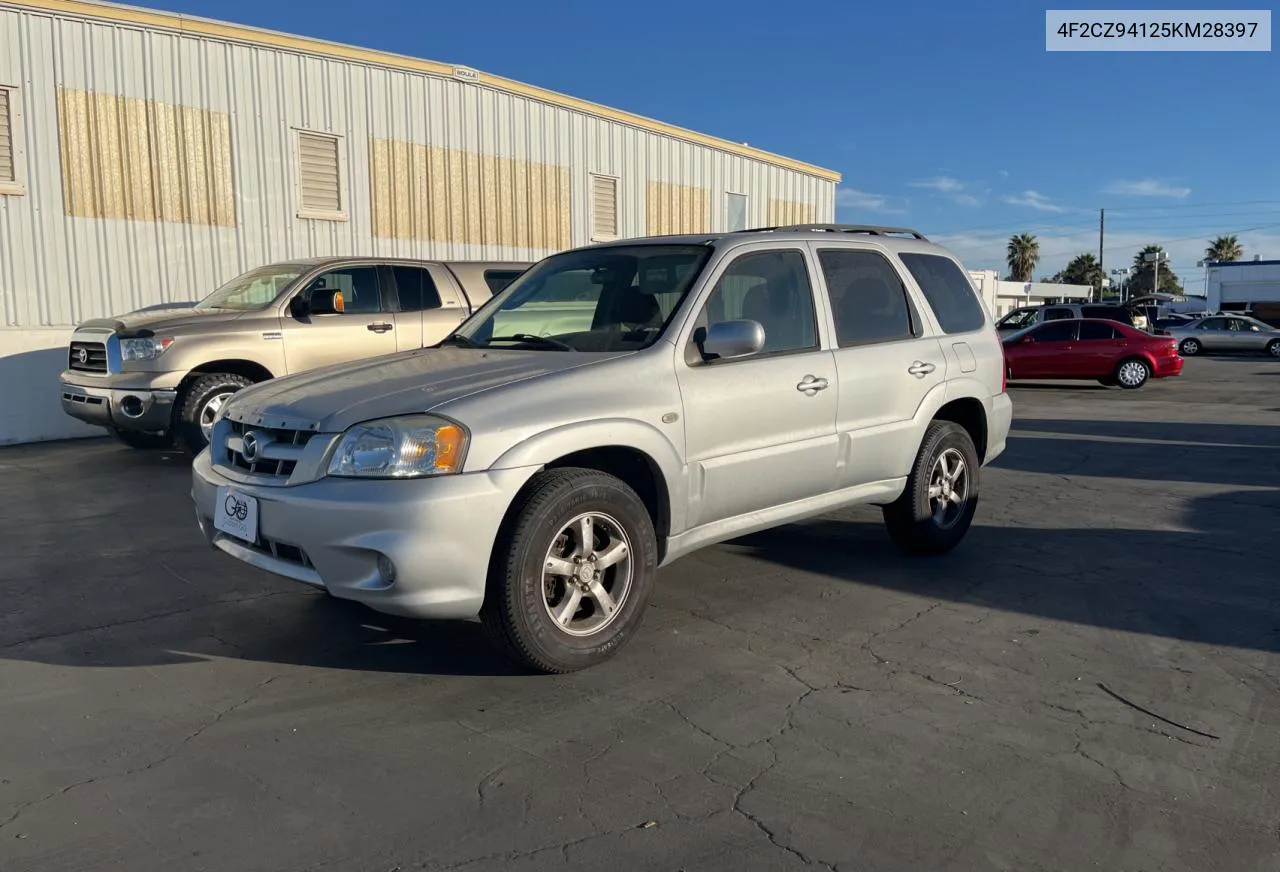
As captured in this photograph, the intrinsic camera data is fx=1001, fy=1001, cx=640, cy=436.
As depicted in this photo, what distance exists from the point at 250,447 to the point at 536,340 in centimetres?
142

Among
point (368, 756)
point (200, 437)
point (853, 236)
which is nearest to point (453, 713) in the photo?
point (368, 756)

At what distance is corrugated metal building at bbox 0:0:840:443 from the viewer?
1170cm

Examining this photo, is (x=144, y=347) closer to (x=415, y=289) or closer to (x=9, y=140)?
(x=415, y=289)

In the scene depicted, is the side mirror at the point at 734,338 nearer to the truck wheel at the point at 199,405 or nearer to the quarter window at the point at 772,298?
the quarter window at the point at 772,298

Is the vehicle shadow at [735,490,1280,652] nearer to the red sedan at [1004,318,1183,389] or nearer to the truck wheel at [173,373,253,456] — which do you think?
the truck wheel at [173,373,253,456]

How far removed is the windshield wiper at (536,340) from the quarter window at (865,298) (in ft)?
4.92

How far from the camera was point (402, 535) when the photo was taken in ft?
11.8

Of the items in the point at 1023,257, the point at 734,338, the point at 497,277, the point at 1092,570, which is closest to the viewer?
the point at 734,338

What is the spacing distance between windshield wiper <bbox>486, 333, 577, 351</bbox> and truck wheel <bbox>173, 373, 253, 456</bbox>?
15.8 ft

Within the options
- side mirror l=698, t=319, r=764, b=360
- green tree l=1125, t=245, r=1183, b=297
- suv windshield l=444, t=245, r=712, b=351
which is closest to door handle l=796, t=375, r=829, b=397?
side mirror l=698, t=319, r=764, b=360

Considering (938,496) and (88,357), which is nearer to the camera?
(938,496)

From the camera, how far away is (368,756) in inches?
135

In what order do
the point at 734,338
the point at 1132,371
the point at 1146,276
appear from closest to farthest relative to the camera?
the point at 734,338
the point at 1132,371
the point at 1146,276

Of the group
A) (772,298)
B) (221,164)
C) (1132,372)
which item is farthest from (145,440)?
(1132,372)
